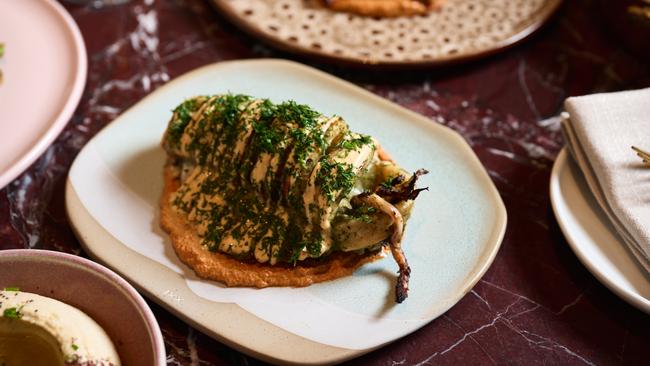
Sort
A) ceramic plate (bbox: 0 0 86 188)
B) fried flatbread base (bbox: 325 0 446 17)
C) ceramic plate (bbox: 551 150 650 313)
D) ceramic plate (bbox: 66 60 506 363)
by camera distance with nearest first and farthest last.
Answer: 1. ceramic plate (bbox: 66 60 506 363)
2. ceramic plate (bbox: 551 150 650 313)
3. ceramic plate (bbox: 0 0 86 188)
4. fried flatbread base (bbox: 325 0 446 17)

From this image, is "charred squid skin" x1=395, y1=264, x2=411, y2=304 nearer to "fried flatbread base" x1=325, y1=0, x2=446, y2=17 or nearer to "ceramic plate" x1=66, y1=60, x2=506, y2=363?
"ceramic plate" x1=66, y1=60, x2=506, y2=363

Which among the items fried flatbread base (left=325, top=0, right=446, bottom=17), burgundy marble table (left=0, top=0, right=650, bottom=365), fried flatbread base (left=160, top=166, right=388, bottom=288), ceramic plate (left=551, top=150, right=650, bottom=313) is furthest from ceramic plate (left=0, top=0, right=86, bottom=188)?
ceramic plate (left=551, top=150, right=650, bottom=313)

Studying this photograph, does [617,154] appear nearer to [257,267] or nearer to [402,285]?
[402,285]

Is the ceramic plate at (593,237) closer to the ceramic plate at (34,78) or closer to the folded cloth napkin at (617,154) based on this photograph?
the folded cloth napkin at (617,154)

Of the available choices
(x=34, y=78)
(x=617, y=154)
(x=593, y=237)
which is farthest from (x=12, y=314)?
(x=617, y=154)

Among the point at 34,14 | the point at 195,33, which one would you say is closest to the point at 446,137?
the point at 195,33
